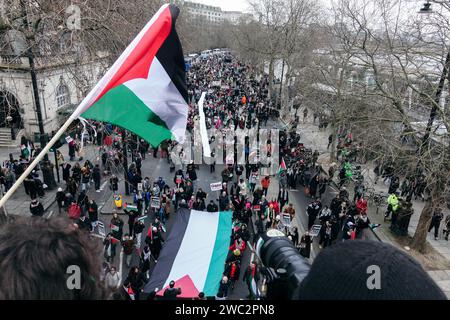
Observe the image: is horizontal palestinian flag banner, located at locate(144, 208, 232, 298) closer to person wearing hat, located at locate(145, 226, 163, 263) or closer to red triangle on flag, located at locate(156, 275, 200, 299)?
red triangle on flag, located at locate(156, 275, 200, 299)

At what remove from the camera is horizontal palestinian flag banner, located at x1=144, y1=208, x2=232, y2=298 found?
9.62 meters

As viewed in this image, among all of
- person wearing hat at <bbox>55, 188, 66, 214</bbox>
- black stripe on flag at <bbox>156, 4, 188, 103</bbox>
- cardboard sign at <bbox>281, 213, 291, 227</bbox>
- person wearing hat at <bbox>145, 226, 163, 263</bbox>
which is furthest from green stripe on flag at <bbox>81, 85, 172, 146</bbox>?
person wearing hat at <bbox>55, 188, 66, 214</bbox>

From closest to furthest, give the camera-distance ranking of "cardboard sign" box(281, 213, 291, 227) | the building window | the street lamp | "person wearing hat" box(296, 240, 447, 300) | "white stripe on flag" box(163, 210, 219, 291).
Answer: "person wearing hat" box(296, 240, 447, 300) < the street lamp < "white stripe on flag" box(163, 210, 219, 291) < "cardboard sign" box(281, 213, 291, 227) < the building window

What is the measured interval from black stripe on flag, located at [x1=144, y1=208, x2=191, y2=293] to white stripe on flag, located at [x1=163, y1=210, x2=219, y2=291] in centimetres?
13

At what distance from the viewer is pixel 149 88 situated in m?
5.16

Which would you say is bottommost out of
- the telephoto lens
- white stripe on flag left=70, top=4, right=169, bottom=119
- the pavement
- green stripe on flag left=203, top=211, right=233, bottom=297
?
the pavement

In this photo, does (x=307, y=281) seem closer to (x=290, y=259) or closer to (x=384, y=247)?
(x=384, y=247)

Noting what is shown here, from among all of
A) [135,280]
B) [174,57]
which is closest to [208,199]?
[135,280]

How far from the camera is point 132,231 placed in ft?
41.4

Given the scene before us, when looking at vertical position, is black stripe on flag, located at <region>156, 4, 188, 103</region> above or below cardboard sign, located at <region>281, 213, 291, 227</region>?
above

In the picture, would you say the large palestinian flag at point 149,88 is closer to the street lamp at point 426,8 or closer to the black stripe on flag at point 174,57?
the black stripe on flag at point 174,57

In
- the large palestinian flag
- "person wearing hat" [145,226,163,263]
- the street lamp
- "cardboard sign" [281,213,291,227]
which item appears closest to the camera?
the large palestinian flag

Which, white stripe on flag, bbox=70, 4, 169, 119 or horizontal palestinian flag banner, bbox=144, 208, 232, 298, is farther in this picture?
horizontal palestinian flag banner, bbox=144, 208, 232, 298
